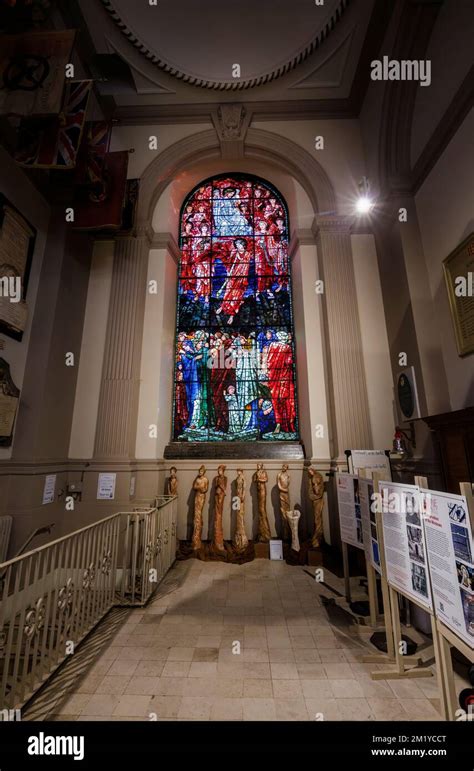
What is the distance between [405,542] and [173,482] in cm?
416

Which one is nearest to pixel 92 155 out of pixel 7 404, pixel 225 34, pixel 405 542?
pixel 225 34

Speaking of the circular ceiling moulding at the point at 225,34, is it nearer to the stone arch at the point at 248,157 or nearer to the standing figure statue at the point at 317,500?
the stone arch at the point at 248,157

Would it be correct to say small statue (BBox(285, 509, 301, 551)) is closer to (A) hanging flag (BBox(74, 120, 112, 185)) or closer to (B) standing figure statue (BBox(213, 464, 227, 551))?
(B) standing figure statue (BBox(213, 464, 227, 551))

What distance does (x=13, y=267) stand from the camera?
176 inches

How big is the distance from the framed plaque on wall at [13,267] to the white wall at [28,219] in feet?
0.42

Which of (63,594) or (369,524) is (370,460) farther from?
(63,594)

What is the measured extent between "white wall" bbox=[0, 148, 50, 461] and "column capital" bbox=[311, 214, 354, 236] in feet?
16.9

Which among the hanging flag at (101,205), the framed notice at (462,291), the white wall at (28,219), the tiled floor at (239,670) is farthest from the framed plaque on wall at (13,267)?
the framed notice at (462,291)
